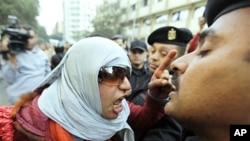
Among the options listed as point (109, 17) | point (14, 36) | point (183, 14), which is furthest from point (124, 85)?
point (109, 17)

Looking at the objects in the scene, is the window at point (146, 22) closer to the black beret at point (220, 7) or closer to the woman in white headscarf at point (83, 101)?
the woman in white headscarf at point (83, 101)

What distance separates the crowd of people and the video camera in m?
1.69

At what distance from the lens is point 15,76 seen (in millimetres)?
2992

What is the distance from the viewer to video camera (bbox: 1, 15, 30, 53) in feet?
9.92

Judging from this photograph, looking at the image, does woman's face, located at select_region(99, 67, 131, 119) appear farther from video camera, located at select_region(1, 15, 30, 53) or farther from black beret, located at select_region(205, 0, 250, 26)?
video camera, located at select_region(1, 15, 30, 53)

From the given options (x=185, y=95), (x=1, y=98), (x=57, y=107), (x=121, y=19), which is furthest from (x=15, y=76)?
(x=121, y=19)

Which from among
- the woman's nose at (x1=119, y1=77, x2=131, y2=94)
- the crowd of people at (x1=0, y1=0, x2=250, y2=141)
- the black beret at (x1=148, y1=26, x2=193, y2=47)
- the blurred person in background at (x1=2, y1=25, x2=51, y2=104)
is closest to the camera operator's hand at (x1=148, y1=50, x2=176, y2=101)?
the crowd of people at (x1=0, y1=0, x2=250, y2=141)

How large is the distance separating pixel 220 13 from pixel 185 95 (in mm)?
271

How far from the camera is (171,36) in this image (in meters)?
2.27

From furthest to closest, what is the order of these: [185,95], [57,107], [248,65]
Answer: [57,107] < [185,95] < [248,65]

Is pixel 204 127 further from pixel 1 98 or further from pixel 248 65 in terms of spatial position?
pixel 1 98

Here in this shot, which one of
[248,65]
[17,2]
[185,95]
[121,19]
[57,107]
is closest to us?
[248,65]

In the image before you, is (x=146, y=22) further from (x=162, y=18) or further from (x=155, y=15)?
(x=162, y=18)

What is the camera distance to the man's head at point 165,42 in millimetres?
2207
